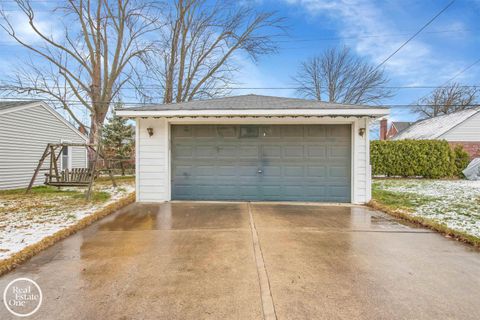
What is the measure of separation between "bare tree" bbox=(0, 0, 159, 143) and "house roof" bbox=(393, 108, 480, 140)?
18.6 metres

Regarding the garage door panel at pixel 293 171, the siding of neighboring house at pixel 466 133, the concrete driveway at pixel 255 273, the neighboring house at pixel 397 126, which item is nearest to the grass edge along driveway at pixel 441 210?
the concrete driveway at pixel 255 273

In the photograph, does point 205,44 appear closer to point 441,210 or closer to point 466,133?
point 441,210

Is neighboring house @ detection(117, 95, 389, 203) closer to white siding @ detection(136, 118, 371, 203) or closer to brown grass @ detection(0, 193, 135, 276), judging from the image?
white siding @ detection(136, 118, 371, 203)

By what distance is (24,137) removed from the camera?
9.85 meters

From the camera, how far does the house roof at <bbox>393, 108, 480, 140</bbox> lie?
14.8 metres

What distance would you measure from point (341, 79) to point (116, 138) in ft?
56.6

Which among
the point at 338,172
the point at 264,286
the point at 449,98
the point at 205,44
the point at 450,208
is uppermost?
the point at 205,44

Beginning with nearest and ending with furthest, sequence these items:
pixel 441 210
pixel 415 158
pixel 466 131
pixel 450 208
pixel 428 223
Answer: pixel 428 223 < pixel 441 210 < pixel 450 208 < pixel 415 158 < pixel 466 131

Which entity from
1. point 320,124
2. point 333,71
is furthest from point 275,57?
point 320,124

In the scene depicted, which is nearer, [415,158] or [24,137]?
[24,137]

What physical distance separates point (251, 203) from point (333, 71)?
17.5 metres

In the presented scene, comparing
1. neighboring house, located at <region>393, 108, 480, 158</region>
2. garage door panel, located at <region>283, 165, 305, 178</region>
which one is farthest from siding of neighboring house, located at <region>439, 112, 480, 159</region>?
garage door panel, located at <region>283, 165, 305, 178</region>

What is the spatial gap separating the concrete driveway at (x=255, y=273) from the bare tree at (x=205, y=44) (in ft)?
42.6

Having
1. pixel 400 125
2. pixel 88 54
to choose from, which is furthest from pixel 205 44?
pixel 400 125
